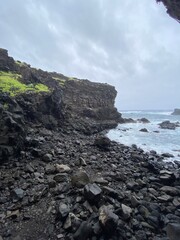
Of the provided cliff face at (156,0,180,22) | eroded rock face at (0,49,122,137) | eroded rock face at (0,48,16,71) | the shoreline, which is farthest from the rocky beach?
eroded rock face at (0,48,16,71)

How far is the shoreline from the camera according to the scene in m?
10.6

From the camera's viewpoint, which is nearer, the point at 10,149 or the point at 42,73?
the point at 10,149

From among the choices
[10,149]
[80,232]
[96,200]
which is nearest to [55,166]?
[10,149]

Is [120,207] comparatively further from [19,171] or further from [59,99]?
[59,99]

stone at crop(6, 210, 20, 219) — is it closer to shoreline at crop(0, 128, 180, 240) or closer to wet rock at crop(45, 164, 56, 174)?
shoreline at crop(0, 128, 180, 240)

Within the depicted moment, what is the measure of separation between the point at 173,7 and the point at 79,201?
15.3 m

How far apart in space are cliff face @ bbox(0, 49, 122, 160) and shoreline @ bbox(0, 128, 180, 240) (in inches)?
122

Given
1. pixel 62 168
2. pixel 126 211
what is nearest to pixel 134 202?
pixel 126 211

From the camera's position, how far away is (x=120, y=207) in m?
12.1

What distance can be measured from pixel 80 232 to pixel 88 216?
1434 mm

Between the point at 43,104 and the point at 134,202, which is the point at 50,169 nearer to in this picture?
the point at 134,202

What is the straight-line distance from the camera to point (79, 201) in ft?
41.2

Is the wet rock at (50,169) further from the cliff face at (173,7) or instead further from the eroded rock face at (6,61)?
the eroded rock face at (6,61)

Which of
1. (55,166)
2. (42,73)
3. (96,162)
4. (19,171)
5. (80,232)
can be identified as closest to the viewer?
(80,232)
